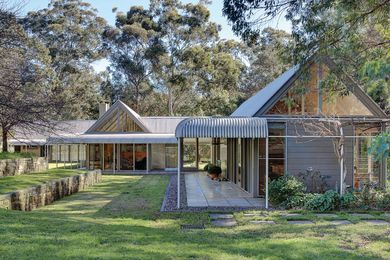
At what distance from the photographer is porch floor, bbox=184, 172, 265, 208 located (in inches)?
571

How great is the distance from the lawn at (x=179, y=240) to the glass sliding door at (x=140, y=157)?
18.5 metres

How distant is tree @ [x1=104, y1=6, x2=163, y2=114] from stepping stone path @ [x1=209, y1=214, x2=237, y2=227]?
31.4 m

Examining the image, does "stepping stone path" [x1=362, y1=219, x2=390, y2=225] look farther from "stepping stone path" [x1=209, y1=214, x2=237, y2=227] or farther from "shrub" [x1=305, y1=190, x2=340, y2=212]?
"stepping stone path" [x1=209, y1=214, x2=237, y2=227]

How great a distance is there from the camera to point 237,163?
67.4 feet

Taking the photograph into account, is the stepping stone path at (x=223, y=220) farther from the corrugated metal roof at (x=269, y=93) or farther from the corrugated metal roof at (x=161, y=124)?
the corrugated metal roof at (x=161, y=124)

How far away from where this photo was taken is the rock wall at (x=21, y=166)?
68.0ft

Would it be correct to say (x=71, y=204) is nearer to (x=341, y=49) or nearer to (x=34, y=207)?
(x=34, y=207)

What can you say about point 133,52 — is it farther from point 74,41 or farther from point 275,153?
point 275,153

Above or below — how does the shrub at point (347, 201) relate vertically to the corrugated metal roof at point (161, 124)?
below

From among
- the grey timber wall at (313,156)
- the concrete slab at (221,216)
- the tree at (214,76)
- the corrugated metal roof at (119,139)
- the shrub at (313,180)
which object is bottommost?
the concrete slab at (221,216)

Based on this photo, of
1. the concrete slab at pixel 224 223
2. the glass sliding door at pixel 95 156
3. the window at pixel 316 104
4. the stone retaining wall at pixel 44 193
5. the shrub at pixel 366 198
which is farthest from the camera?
the glass sliding door at pixel 95 156

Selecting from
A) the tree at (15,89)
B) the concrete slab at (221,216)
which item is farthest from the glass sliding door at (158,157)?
the concrete slab at (221,216)

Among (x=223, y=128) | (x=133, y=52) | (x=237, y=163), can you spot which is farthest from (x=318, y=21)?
(x=133, y=52)

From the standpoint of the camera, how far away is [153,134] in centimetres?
3150
